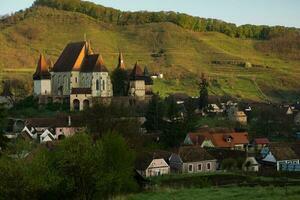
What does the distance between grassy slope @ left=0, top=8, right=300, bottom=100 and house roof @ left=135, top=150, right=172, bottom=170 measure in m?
58.6

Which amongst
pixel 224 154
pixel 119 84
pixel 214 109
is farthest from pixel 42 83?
pixel 224 154

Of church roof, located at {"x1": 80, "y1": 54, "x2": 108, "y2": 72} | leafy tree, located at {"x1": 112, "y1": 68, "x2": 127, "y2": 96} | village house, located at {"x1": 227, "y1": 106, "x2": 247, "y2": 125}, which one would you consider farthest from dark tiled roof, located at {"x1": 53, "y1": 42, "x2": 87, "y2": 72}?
village house, located at {"x1": 227, "y1": 106, "x2": 247, "y2": 125}

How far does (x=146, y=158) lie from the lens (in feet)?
170

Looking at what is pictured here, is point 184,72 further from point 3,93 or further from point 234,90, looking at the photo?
point 3,93

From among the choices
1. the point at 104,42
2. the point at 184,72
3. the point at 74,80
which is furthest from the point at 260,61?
the point at 74,80

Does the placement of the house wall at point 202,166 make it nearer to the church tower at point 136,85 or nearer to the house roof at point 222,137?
the house roof at point 222,137

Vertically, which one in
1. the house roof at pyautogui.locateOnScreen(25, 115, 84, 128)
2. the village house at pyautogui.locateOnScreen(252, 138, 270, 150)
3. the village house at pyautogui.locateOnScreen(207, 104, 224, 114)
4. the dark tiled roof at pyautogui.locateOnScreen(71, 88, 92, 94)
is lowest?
the village house at pyautogui.locateOnScreen(252, 138, 270, 150)

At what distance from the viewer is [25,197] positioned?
87.6ft

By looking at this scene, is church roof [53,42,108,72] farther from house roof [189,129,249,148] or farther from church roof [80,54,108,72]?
house roof [189,129,249,148]

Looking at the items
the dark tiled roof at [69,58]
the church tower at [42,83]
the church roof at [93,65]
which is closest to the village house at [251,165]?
the church roof at [93,65]

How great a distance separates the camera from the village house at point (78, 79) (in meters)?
75.9

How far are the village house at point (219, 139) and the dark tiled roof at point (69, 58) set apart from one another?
73.9 ft

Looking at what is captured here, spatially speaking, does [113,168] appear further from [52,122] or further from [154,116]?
[154,116]

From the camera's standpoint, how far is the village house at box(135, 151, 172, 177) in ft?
168
